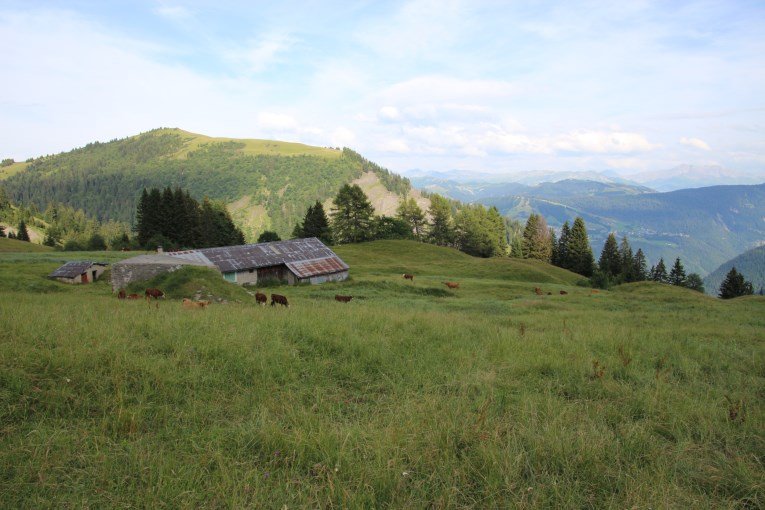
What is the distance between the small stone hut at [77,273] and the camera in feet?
Result: 107

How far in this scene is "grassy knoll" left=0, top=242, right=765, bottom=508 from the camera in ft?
11.4

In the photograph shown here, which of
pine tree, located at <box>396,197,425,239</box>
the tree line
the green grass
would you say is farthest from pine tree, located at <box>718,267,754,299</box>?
the green grass

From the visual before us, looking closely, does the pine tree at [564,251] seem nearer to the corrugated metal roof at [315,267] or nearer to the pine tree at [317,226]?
the pine tree at [317,226]

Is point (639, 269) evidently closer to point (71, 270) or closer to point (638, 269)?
point (638, 269)

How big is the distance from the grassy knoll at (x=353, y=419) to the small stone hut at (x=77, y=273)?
3033 cm

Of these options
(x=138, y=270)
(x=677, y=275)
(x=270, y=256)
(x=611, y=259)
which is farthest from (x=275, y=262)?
(x=677, y=275)

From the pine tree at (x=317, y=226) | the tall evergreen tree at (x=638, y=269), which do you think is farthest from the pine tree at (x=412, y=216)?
the tall evergreen tree at (x=638, y=269)

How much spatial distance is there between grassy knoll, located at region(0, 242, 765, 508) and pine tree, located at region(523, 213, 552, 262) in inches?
3222

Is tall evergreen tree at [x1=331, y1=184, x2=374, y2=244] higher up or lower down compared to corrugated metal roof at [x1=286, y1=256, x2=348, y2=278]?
higher up

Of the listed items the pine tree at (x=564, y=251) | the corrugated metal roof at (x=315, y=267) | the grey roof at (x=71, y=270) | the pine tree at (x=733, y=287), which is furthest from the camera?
the pine tree at (x=564, y=251)

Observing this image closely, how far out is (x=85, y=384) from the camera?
5062 mm

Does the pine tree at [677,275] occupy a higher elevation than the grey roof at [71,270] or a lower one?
lower

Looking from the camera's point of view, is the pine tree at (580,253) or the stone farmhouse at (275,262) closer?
the stone farmhouse at (275,262)

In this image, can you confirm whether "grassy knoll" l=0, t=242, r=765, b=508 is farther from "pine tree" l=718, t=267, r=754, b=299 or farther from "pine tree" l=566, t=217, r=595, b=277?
"pine tree" l=718, t=267, r=754, b=299
